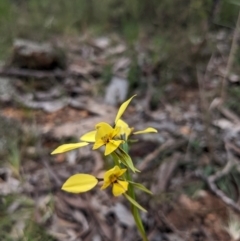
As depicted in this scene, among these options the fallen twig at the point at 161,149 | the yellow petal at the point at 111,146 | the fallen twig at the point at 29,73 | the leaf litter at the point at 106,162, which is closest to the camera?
the yellow petal at the point at 111,146

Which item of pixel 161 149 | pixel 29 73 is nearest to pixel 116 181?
pixel 161 149

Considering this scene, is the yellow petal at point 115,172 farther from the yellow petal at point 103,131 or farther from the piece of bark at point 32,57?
the piece of bark at point 32,57

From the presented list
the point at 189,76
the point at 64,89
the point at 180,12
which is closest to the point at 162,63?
the point at 189,76

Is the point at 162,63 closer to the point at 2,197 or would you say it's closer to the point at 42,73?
the point at 42,73

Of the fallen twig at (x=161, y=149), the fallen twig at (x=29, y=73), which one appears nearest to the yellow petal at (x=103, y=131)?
the fallen twig at (x=161, y=149)

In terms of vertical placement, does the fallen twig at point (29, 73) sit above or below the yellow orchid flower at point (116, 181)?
below

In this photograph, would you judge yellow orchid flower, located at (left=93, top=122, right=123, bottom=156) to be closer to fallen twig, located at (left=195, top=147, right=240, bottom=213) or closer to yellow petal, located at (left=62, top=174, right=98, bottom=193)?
yellow petal, located at (left=62, top=174, right=98, bottom=193)

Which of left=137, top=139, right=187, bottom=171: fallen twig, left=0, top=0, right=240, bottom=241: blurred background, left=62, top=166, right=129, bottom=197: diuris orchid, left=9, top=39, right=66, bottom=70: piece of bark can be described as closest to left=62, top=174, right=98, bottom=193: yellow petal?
left=62, top=166, right=129, bottom=197: diuris orchid

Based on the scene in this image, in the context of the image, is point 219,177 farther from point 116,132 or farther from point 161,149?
point 116,132
